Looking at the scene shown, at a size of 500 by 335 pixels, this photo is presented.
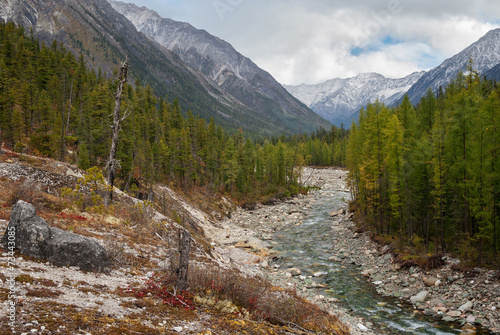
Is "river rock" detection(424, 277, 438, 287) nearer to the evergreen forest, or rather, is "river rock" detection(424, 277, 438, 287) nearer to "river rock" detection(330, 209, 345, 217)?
the evergreen forest

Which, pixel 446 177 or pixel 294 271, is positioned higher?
pixel 446 177

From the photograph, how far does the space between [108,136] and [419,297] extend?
41833 mm

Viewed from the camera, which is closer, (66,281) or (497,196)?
(66,281)

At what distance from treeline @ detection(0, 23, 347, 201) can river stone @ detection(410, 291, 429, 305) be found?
1124 inches

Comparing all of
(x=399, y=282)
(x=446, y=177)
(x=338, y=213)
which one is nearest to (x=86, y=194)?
(x=399, y=282)

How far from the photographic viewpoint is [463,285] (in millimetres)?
17047

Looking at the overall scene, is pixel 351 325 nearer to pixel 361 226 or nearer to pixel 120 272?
pixel 120 272

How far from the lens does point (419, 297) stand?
16969 mm

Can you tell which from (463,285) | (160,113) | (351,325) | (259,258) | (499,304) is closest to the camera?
(351,325)

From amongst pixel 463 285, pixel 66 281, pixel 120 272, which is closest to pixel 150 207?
pixel 120 272

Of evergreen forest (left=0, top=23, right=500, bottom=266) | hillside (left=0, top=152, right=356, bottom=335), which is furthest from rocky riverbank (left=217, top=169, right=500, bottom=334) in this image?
hillside (left=0, top=152, right=356, bottom=335)

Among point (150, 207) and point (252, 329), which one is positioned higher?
point (150, 207)

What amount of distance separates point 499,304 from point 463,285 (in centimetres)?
253

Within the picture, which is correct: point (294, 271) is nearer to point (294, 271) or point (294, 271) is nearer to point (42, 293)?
point (294, 271)
